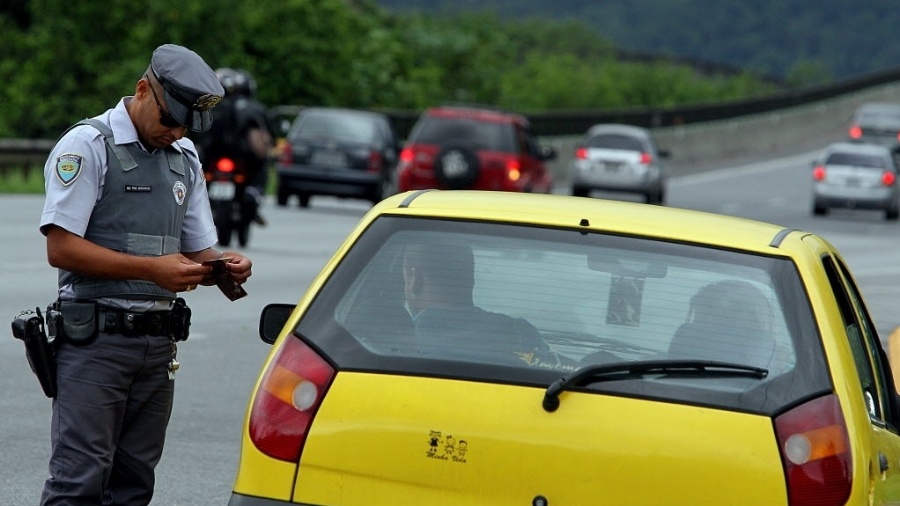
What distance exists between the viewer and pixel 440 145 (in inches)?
1153

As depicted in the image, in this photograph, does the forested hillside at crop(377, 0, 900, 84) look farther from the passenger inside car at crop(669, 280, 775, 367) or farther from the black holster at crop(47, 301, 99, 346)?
the passenger inside car at crop(669, 280, 775, 367)

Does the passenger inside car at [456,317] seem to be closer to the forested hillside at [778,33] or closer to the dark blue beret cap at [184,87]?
the dark blue beret cap at [184,87]

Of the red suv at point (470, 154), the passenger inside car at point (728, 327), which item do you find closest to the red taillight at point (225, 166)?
the red suv at point (470, 154)

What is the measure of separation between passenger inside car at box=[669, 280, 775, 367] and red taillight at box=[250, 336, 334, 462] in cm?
87

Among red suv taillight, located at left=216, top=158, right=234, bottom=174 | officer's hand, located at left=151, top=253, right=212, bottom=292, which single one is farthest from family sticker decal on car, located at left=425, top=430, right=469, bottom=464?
red suv taillight, located at left=216, top=158, right=234, bottom=174

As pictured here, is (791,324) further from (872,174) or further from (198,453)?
(872,174)

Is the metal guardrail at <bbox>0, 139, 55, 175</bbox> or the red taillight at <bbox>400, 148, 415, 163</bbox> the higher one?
the red taillight at <bbox>400, 148, 415, 163</bbox>

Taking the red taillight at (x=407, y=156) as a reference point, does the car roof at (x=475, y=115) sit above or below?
above

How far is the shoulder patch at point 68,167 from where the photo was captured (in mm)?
5238

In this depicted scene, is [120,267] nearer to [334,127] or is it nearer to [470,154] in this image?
[470,154]

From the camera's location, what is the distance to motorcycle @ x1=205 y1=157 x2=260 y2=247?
19000mm

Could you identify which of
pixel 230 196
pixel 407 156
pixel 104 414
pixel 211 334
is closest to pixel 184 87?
pixel 104 414

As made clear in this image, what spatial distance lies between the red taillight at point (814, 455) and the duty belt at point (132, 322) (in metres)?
1.82

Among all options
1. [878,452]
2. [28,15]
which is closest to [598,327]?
[878,452]
